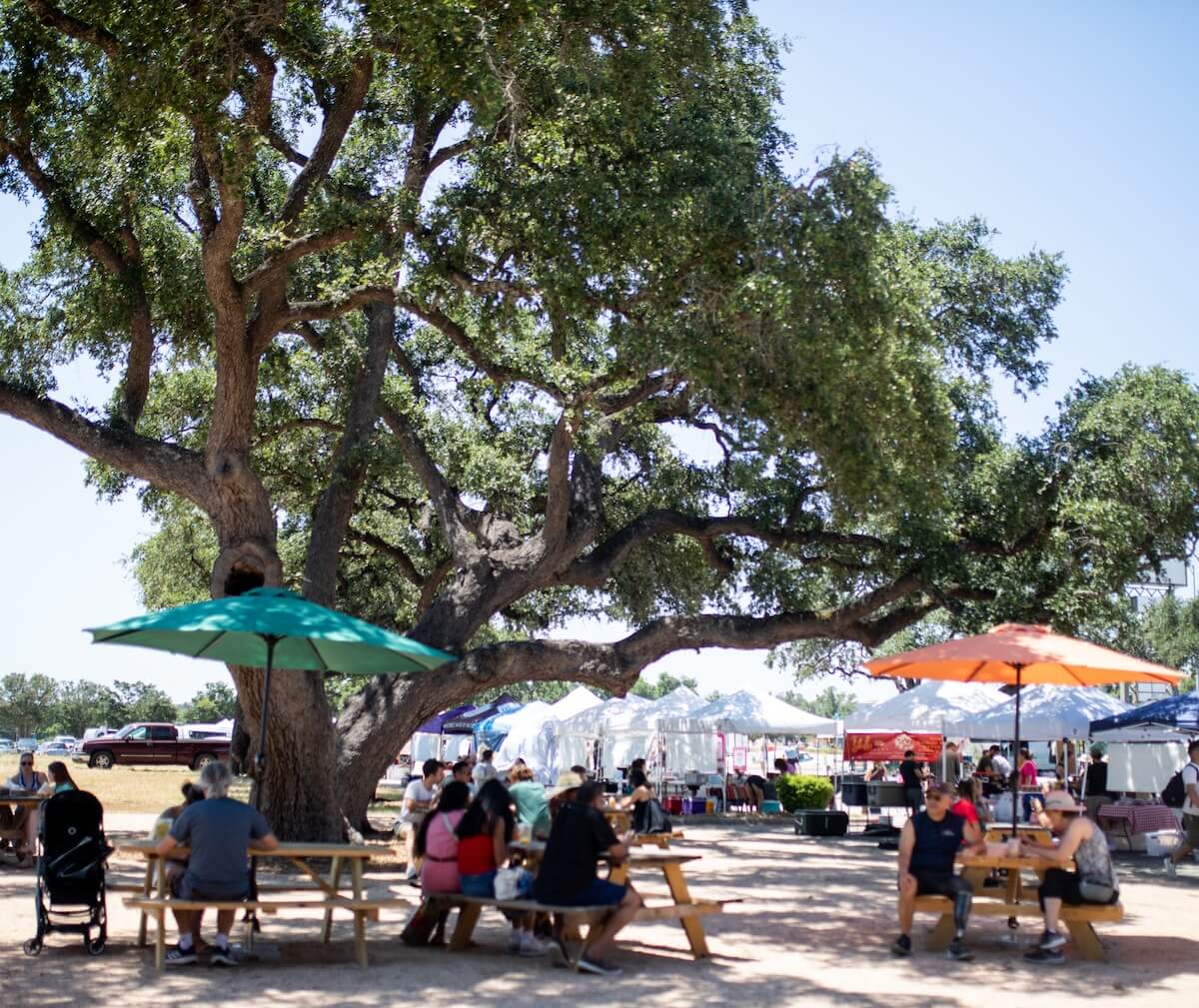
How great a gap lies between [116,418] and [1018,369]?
38.1 ft

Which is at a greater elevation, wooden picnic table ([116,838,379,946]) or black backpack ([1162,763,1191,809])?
black backpack ([1162,763,1191,809])

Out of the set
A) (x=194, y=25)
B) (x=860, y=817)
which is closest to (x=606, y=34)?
(x=194, y=25)

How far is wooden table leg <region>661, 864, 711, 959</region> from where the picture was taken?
331 inches

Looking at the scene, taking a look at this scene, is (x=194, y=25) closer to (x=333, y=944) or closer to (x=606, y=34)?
(x=606, y=34)

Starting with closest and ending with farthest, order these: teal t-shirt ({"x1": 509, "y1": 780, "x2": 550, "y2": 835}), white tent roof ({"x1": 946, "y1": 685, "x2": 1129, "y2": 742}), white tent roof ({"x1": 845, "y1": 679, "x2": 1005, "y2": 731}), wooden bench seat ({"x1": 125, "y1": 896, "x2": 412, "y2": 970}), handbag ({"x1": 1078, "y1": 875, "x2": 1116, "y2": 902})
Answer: wooden bench seat ({"x1": 125, "y1": 896, "x2": 412, "y2": 970}) → handbag ({"x1": 1078, "y1": 875, "x2": 1116, "y2": 902}) → teal t-shirt ({"x1": 509, "y1": 780, "x2": 550, "y2": 835}) → white tent roof ({"x1": 946, "y1": 685, "x2": 1129, "y2": 742}) → white tent roof ({"x1": 845, "y1": 679, "x2": 1005, "y2": 731})

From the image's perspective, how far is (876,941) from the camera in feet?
30.6

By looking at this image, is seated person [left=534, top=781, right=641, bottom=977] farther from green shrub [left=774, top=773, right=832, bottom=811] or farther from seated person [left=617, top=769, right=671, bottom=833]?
green shrub [left=774, top=773, right=832, bottom=811]

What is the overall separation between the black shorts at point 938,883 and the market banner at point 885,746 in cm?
2423

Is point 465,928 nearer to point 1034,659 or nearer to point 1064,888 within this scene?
point 1064,888

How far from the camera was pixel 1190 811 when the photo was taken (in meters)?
15.3

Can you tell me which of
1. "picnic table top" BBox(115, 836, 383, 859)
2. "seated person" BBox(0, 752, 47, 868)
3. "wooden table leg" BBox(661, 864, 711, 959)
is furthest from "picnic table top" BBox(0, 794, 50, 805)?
"wooden table leg" BBox(661, 864, 711, 959)

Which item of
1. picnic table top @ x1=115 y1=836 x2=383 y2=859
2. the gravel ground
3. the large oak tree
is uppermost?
the large oak tree

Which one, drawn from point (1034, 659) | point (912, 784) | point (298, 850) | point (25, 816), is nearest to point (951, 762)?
point (912, 784)

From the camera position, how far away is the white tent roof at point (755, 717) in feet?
90.6
